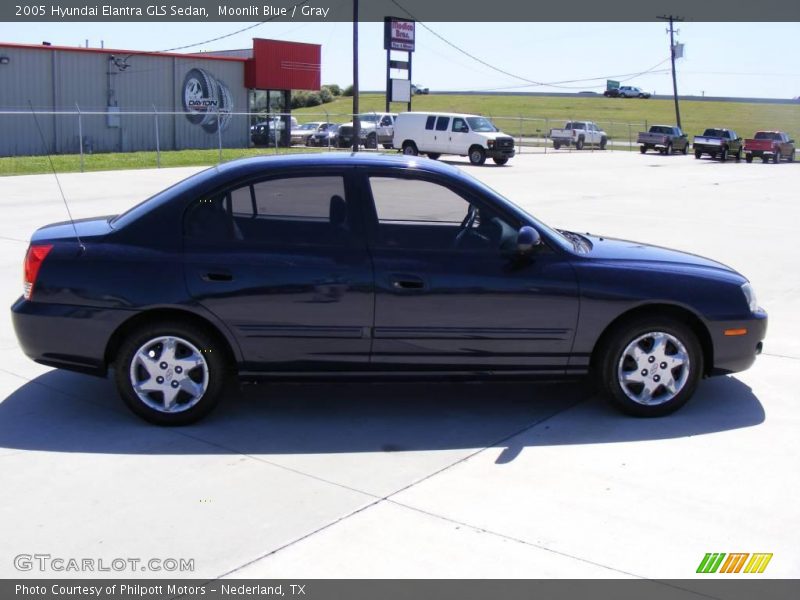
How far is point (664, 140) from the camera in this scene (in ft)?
169

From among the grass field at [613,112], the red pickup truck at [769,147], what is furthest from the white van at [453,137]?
the grass field at [613,112]

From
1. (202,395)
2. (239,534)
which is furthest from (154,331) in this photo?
(239,534)

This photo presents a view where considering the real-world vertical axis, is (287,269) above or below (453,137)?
below

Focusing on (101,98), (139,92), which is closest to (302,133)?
(139,92)

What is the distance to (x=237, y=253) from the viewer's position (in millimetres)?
→ 5453

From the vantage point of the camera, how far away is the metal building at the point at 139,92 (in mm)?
35375

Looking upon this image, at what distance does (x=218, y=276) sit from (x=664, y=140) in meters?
49.6

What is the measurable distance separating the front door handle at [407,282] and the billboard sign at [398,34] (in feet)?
137

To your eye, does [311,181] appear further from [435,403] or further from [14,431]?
[14,431]

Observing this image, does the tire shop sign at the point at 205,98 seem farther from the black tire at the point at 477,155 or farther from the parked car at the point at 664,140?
the parked car at the point at 664,140

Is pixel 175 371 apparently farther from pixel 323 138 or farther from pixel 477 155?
pixel 323 138

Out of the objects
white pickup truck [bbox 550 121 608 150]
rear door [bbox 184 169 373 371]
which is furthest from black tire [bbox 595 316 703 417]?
white pickup truck [bbox 550 121 608 150]

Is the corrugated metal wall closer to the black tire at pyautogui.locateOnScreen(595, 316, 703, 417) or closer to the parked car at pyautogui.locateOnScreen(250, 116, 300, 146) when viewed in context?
the parked car at pyautogui.locateOnScreen(250, 116, 300, 146)

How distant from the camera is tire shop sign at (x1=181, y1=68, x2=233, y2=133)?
42.4 metres
